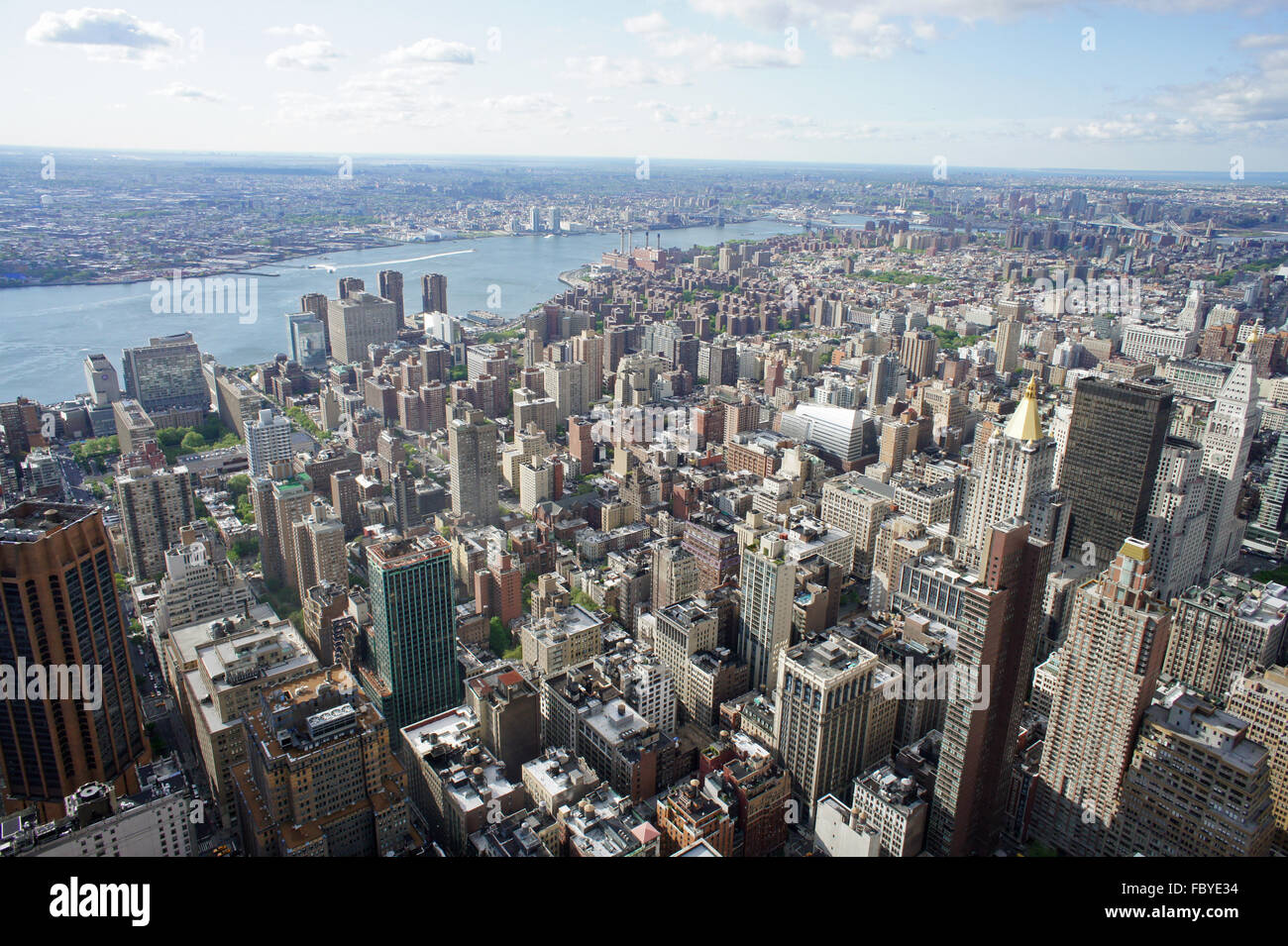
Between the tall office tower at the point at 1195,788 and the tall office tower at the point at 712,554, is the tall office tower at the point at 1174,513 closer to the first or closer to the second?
the tall office tower at the point at 1195,788

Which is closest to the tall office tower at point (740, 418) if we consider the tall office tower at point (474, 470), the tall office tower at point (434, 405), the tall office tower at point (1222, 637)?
the tall office tower at point (474, 470)

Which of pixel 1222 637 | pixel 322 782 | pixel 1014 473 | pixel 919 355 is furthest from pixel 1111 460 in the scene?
pixel 919 355

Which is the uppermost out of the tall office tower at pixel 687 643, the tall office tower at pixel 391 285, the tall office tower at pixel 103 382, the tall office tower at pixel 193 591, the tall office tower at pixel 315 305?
the tall office tower at pixel 391 285

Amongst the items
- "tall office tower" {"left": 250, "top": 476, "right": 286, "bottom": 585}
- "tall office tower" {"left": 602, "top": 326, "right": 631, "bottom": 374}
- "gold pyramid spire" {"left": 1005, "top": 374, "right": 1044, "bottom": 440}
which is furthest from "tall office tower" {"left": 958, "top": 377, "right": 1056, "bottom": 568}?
"tall office tower" {"left": 602, "top": 326, "right": 631, "bottom": 374}

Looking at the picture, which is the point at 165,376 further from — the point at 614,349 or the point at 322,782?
the point at 322,782
